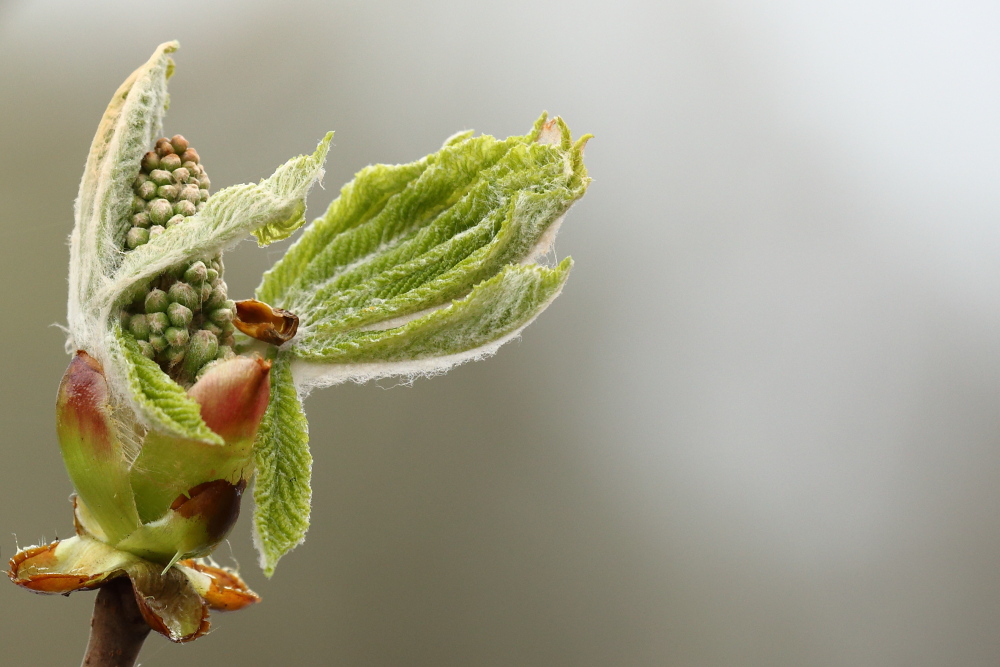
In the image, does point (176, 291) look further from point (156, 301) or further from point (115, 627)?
point (115, 627)

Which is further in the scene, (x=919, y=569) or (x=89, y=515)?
(x=919, y=569)

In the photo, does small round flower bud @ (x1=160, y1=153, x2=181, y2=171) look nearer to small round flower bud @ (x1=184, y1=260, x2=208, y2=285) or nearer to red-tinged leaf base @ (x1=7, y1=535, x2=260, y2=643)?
small round flower bud @ (x1=184, y1=260, x2=208, y2=285)

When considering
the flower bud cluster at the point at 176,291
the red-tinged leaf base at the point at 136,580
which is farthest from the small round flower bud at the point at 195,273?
the red-tinged leaf base at the point at 136,580

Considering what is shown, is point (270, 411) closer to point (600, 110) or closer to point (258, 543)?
point (258, 543)

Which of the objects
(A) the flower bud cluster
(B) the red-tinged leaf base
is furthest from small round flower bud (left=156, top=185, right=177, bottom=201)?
(B) the red-tinged leaf base

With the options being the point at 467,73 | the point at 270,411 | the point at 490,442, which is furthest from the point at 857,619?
the point at 270,411

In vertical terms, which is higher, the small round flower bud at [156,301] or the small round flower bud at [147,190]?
the small round flower bud at [147,190]

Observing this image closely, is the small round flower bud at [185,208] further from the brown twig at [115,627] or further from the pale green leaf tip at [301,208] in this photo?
the brown twig at [115,627]
